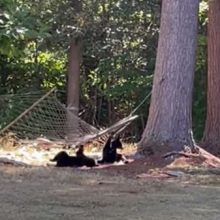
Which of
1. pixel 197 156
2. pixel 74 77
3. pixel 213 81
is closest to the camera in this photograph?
pixel 197 156

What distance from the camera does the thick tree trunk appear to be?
42.1ft

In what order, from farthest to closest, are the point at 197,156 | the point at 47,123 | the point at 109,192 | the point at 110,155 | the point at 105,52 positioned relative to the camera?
the point at 105,52, the point at 47,123, the point at 197,156, the point at 110,155, the point at 109,192

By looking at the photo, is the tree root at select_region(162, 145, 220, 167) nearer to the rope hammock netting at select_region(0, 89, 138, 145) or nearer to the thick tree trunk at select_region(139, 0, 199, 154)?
the thick tree trunk at select_region(139, 0, 199, 154)

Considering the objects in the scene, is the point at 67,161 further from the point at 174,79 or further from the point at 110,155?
the point at 174,79

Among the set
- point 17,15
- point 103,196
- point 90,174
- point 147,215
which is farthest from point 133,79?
point 147,215

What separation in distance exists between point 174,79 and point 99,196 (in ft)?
16.3

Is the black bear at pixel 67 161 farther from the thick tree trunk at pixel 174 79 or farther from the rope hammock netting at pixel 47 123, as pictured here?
the rope hammock netting at pixel 47 123

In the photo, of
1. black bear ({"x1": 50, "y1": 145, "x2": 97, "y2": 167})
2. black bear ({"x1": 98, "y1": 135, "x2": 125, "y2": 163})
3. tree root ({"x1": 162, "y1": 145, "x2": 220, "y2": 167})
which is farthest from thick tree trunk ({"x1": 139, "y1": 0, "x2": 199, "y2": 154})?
black bear ({"x1": 50, "y1": 145, "x2": 97, "y2": 167})

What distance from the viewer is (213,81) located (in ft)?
50.4

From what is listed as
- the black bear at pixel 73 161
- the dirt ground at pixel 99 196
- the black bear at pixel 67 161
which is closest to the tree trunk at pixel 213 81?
the black bear at pixel 73 161

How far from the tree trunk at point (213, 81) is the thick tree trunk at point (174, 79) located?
2233mm

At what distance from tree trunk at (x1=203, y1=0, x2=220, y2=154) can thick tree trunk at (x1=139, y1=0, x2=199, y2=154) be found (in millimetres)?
2233

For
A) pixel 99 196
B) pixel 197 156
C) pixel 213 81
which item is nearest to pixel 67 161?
pixel 197 156

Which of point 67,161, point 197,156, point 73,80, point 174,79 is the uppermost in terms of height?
point 73,80
